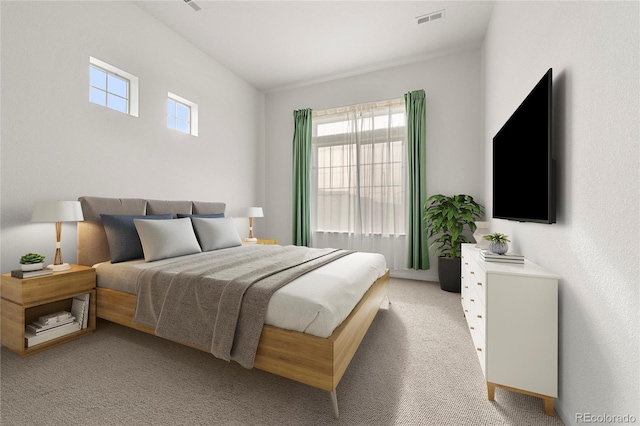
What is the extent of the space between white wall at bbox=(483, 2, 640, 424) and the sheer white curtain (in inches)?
95.9

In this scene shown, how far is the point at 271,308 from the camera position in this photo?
1.50 metres

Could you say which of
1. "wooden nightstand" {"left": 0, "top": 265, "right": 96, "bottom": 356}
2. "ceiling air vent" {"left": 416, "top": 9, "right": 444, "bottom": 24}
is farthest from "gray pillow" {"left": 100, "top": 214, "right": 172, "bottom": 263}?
"ceiling air vent" {"left": 416, "top": 9, "right": 444, "bottom": 24}

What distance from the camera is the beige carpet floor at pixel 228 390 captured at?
1362mm

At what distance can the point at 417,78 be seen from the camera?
4.01m

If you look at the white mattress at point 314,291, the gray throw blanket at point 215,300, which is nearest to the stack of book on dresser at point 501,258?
the white mattress at point 314,291

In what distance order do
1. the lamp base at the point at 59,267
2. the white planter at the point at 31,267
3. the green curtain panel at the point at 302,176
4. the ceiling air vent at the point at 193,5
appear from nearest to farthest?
the white planter at the point at 31,267 < the lamp base at the point at 59,267 < the ceiling air vent at the point at 193,5 < the green curtain panel at the point at 302,176

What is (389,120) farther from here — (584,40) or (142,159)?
(142,159)

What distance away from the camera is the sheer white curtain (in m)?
4.16

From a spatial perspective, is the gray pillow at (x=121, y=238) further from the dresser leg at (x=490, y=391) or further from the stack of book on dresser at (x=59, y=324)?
the dresser leg at (x=490, y=391)

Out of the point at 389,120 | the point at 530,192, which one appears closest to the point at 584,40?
the point at 530,192

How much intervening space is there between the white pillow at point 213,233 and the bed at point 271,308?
90mm

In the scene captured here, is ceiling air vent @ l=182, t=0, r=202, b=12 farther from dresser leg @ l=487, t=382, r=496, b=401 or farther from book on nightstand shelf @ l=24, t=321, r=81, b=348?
dresser leg @ l=487, t=382, r=496, b=401

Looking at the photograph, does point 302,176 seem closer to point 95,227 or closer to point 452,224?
point 452,224

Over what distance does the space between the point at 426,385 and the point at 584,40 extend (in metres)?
1.96
